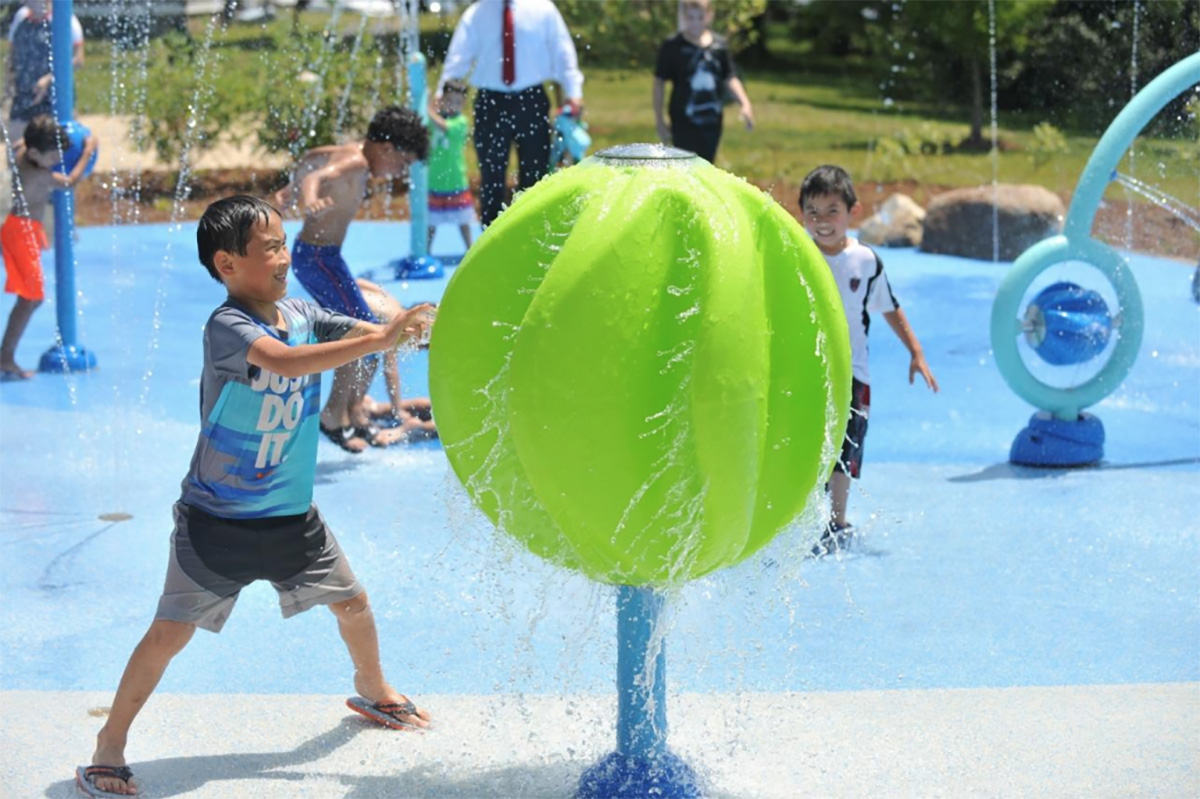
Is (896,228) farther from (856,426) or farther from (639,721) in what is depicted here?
(639,721)

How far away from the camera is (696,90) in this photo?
34.0ft

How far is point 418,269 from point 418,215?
356 mm

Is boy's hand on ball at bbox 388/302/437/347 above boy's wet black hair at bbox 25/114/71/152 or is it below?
below

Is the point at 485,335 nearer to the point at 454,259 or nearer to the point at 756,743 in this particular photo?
the point at 756,743

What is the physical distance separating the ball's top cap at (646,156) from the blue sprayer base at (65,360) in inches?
212

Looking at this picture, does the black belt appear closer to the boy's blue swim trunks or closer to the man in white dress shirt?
the man in white dress shirt

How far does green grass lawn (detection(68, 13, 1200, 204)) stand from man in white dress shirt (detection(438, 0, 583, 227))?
103 inches

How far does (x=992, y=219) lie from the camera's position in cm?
1106

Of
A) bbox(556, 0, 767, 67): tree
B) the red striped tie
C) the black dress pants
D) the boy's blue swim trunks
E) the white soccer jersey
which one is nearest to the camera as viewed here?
the white soccer jersey

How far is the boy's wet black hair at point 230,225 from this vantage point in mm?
3471

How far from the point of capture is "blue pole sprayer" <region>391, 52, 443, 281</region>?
10.1 metres

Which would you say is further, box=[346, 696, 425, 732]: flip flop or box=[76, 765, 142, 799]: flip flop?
box=[346, 696, 425, 732]: flip flop

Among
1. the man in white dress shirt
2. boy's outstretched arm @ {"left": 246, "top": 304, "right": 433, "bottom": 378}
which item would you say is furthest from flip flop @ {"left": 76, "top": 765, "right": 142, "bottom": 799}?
the man in white dress shirt

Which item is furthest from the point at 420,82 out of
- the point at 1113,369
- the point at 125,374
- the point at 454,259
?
the point at 1113,369
